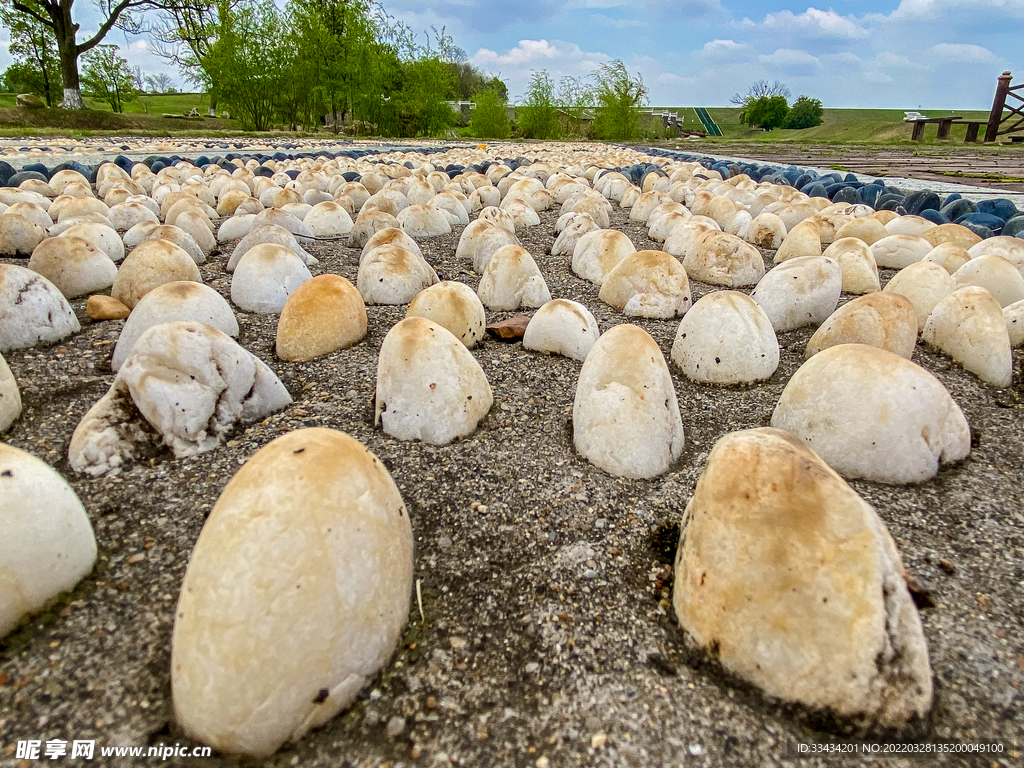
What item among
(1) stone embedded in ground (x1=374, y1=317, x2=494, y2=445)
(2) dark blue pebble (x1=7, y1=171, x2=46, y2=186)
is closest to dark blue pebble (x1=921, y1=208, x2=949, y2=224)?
(1) stone embedded in ground (x1=374, y1=317, x2=494, y2=445)

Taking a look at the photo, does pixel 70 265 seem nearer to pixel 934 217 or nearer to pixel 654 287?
pixel 654 287

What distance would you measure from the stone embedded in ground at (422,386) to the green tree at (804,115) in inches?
1450

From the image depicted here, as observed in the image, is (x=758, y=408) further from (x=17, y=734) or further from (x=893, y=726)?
(x=17, y=734)

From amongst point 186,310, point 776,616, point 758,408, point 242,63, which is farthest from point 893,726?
point 242,63

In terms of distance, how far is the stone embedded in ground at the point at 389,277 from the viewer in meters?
2.89

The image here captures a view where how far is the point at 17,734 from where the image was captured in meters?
0.95

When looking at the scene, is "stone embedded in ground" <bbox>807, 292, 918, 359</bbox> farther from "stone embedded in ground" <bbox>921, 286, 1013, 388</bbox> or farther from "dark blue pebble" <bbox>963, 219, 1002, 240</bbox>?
"dark blue pebble" <bbox>963, 219, 1002, 240</bbox>

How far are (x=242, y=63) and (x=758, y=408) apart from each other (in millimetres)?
19530

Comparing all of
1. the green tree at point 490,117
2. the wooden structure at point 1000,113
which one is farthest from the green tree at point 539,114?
the wooden structure at point 1000,113

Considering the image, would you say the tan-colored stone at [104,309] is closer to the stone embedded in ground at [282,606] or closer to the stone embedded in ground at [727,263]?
the stone embedded in ground at [282,606]

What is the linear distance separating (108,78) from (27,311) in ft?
123

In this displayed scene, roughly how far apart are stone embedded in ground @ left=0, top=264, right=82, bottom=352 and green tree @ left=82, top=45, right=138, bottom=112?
35.1 m

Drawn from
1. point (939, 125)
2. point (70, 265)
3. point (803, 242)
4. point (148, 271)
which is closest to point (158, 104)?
point (939, 125)

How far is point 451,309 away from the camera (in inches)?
90.6
